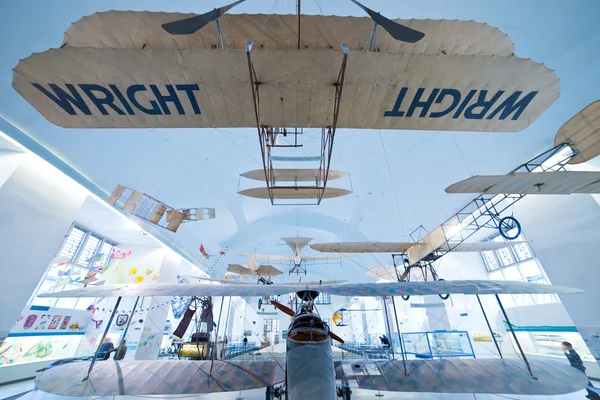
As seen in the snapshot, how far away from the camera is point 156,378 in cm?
420

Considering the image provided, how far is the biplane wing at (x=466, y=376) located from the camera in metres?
3.88

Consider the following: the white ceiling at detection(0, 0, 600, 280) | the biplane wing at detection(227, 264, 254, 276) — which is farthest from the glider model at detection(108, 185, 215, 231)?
the biplane wing at detection(227, 264, 254, 276)

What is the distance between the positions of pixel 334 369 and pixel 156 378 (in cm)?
332

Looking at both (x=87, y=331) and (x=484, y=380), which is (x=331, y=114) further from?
(x=87, y=331)

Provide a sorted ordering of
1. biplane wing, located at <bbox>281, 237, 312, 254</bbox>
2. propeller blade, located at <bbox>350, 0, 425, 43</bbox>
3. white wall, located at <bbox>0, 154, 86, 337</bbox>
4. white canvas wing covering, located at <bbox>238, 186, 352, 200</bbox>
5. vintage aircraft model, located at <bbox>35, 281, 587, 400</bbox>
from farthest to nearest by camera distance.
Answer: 1. biplane wing, located at <bbox>281, 237, 312, 254</bbox>
2. white canvas wing covering, located at <bbox>238, 186, 352, 200</bbox>
3. white wall, located at <bbox>0, 154, 86, 337</bbox>
4. vintage aircraft model, located at <bbox>35, 281, 587, 400</bbox>
5. propeller blade, located at <bbox>350, 0, 425, 43</bbox>

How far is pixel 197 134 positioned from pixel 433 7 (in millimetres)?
6478

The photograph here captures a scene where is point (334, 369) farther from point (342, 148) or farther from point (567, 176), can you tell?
point (342, 148)

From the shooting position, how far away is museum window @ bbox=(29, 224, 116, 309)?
32.3 feet

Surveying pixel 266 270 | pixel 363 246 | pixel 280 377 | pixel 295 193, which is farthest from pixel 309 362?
pixel 266 270

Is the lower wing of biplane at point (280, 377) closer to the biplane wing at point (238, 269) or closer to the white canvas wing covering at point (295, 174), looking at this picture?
the white canvas wing covering at point (295, 174)

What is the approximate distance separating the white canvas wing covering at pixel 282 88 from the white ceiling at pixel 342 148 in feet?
6.59

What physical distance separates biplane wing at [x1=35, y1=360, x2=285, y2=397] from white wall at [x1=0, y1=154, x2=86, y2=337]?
3183 mm

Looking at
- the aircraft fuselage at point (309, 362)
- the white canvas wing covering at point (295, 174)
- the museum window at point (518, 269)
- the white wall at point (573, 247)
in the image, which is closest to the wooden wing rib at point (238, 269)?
the white canvas wing covering at point (295, 174)

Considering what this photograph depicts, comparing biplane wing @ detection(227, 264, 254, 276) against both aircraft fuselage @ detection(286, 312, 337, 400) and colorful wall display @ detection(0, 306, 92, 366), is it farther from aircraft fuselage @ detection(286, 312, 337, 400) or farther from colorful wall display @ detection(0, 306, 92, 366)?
aircraft fuselage @ detection(286, 312, 337, 400)
